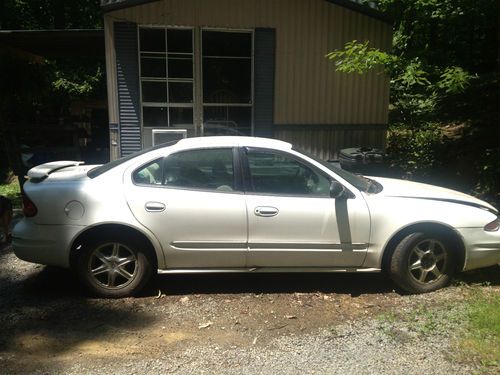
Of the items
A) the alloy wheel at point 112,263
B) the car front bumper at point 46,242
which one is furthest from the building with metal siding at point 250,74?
the alloy wheel at point 112,263

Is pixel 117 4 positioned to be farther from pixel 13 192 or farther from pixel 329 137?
pixel 13 192

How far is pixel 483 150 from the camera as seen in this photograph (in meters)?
8.86

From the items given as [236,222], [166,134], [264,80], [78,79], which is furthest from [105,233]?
[78,79]

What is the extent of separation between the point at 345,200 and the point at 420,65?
3901 mm

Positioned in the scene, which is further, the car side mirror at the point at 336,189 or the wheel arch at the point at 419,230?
the wheel arch at the point at 419,230

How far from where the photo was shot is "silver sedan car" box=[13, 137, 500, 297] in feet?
15.1

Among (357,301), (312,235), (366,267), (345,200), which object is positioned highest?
(345,200)

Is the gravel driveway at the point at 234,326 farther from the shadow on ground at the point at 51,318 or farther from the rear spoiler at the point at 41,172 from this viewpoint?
the rear spoiler at the point at 41,172

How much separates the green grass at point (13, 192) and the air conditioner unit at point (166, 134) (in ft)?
9.32

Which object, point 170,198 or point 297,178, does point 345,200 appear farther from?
point 170,198

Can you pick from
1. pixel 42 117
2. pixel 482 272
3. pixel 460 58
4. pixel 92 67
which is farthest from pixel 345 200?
pixel 92 67

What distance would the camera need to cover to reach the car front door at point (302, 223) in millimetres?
4637

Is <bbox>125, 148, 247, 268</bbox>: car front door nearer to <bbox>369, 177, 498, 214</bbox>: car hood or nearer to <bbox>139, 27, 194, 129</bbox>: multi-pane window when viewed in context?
<bbox>369, 177, 498, 214</bbox>: car hood

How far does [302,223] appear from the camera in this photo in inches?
183
